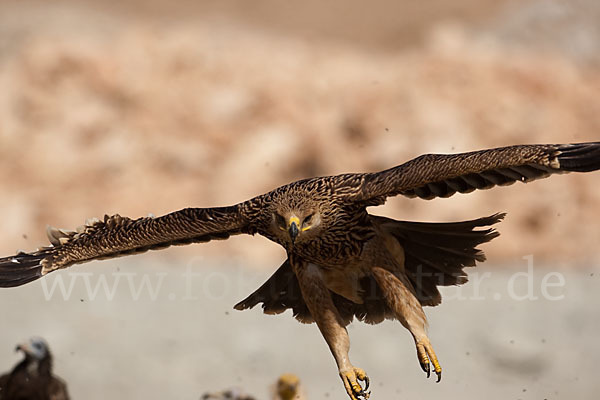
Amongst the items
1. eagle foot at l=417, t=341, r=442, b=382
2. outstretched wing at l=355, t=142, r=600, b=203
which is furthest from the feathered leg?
outstretched wing at l=355, t=142, r=600, b=203

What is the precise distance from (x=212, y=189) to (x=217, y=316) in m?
4.12

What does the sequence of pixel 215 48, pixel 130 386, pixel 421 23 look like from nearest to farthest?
pixel 130 386, pixel 215 48, pixel 421 23

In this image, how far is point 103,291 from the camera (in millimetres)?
17672

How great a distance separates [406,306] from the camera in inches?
259

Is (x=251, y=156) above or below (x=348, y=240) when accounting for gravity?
above

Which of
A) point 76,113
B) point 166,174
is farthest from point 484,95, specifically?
point 76,113

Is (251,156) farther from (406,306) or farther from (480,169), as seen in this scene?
(480,169)

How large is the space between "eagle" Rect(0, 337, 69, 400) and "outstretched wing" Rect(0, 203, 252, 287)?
1.52 metres

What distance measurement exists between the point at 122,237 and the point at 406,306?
6.78ft

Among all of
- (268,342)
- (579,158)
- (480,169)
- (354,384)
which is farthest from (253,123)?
(579,158)

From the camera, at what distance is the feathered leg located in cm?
641

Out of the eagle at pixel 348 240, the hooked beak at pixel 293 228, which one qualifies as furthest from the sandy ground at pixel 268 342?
the hooked beak at pixel 293 228

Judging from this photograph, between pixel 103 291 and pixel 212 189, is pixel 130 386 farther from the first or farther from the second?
pixel 212 189

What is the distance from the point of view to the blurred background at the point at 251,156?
1662cm
